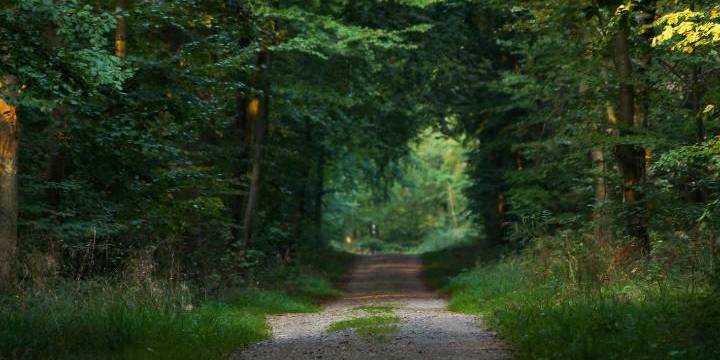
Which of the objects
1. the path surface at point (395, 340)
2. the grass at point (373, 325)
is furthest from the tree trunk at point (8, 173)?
the grass at point (373, 325)

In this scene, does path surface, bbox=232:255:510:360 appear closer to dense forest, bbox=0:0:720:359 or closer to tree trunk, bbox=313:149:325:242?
dense forest, bbox=0:0:720:359

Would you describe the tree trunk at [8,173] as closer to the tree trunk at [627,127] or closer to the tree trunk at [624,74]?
the tree trunk at [627,127]

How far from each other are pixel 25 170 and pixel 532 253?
9.43 meters

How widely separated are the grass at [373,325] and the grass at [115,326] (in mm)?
1213

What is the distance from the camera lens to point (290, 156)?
23.2m

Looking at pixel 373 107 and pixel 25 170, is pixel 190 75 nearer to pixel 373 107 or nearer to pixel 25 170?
pixel 25 170

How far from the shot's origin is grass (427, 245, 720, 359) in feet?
26.1

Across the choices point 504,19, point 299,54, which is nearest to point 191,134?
point 299,54

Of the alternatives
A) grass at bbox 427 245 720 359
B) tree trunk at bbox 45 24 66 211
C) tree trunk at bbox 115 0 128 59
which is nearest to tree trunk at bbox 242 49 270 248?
tree trunk at bbox 115 0 128 59

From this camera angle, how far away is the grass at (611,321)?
7.96m

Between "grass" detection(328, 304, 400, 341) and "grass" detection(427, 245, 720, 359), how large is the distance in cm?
147

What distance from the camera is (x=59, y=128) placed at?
13.8m

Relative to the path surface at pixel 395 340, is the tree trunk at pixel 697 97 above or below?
above

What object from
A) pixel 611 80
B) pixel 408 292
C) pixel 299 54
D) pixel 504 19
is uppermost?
pixel 504 19
